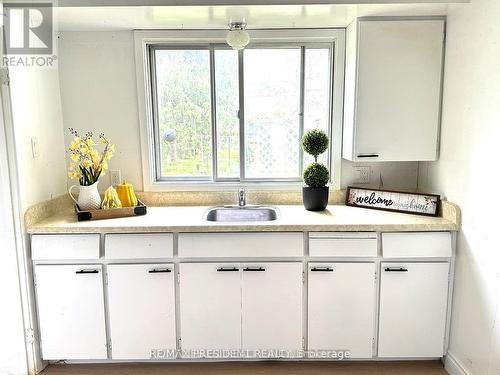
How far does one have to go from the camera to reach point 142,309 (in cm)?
199

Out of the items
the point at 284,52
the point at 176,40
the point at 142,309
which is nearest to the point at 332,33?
the point at 284,52

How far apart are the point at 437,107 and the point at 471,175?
0.52 m

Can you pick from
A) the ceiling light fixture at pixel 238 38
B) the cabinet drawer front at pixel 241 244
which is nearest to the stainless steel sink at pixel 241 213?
the cabinet drawer front at pixel 241 244

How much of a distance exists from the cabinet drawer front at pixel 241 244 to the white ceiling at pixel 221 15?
1263 millimetres

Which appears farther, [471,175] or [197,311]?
[197,311]

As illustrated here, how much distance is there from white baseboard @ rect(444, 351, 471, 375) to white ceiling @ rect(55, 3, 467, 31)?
6.56 ft

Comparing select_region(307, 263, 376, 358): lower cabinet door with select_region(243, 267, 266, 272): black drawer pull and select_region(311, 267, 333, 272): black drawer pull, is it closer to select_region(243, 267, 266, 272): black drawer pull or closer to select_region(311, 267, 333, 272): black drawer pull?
select_region(311, 267, 333, 272): black drawer pull

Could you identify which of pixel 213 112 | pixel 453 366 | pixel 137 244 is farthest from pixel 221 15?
pixel 453 366

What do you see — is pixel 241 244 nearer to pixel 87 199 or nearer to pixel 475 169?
pixel 87 199

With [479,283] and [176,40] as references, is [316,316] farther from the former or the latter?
[176,40]

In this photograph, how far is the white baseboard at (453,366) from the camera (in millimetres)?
1876

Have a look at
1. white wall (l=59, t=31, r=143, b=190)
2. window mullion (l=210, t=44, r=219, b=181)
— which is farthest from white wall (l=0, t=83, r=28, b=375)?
window mullion (l=210, t=44, r=219, b=181)

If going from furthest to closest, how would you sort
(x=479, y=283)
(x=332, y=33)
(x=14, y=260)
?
(x=332, y=33), (x=14, y=260), (x=479, y=283)

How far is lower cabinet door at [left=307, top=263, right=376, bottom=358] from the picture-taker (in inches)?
76.9
